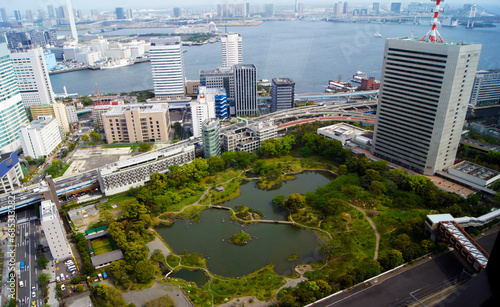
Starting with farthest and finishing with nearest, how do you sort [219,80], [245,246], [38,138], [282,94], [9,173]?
[219,80] < [282,94] < [38,138] < [9,173] < [245,246]

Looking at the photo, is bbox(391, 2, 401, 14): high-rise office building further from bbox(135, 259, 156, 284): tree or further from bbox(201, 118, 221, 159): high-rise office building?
bbox(135, 259, 156, 284): tree

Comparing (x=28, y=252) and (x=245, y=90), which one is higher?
(x=245, y=90)

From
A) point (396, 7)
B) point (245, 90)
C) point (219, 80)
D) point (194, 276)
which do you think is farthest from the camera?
point (396, 7)

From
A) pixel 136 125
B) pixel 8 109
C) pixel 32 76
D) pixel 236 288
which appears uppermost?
→ pixel 32 76

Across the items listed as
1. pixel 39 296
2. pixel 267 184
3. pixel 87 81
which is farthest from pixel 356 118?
pixel 87 81

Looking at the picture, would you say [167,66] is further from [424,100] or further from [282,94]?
[424,100]

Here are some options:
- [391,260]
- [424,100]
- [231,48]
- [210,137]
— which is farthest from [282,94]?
[391,260]

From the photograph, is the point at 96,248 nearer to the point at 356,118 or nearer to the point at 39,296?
the point at 39,296
